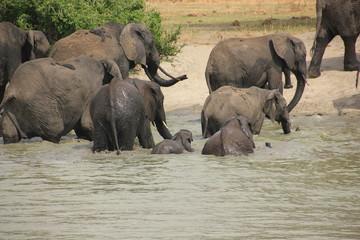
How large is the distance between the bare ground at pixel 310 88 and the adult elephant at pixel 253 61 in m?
1.41

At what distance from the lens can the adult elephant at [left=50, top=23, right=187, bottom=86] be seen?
1475cm

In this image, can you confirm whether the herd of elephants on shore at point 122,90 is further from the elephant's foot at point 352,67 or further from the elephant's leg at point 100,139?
the elephant's foot at point 352,67

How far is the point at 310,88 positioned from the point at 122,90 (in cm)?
737

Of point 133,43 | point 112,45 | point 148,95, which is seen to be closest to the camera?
point 148,95

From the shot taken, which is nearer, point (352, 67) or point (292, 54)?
point (292, 54)

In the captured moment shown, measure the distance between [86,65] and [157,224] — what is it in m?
5.86

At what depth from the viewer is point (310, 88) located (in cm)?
1816

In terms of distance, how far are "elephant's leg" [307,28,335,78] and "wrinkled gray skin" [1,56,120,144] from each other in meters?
6.59

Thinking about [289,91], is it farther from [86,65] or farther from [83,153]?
[83,153]

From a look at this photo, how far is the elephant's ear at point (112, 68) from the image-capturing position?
13.6 meters

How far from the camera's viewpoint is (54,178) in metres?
10.3

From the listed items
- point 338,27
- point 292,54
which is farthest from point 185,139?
point 338,27

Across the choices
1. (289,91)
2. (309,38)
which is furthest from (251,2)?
(289,91)

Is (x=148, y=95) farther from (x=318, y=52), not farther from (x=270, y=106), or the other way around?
(x=318, y=52)
